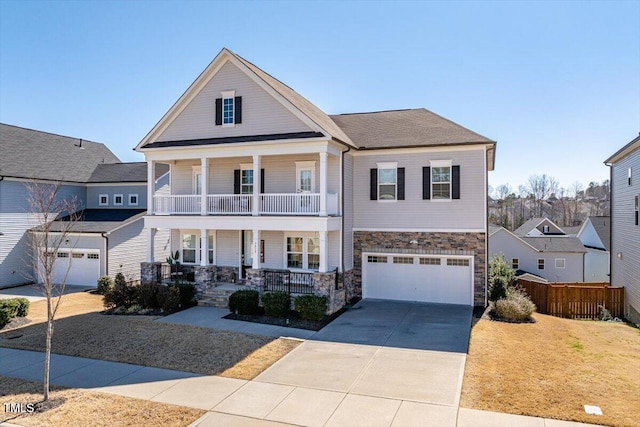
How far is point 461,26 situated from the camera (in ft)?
47.4

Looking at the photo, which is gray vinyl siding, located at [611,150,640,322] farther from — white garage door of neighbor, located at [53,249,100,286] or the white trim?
white garage door of neighbor, located at [53,249,100,286]

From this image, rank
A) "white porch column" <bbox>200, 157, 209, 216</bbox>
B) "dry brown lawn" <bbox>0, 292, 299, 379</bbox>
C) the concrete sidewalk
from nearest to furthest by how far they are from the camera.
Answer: the concrete sidewalk < "dry brown lawn" <bbox>0, 292, 299, 379</bbox> < "white porch column" <bbox>200, 157, 209, 216</bbox>

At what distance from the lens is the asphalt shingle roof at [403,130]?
56.5 ft

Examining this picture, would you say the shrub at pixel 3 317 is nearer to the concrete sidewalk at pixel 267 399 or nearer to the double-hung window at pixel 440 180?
the concrete sidewalk at pixel 267 399

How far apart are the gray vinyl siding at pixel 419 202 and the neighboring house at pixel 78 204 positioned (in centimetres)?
1365

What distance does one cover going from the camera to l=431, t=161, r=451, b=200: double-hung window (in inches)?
675

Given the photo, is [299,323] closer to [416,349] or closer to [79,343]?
[416,349]

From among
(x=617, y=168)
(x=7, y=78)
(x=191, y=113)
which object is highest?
(x=7, y=78)

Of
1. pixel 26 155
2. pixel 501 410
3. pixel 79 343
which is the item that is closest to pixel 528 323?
pixel 501 410

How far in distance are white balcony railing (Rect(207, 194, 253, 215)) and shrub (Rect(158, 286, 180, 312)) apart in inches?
146

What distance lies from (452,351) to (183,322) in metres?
8.81

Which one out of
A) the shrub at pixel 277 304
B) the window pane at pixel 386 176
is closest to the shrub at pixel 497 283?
the window pane at pixel 386 176

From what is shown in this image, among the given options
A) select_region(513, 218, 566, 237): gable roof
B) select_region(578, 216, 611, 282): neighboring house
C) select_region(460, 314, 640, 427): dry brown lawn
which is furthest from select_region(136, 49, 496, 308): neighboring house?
select_region(513, 218, 566, 237): gable roof

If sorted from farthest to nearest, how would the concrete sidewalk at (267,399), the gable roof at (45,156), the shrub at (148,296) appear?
1. the gable roof at (45,156)
2. the shrub at (148,296)
3. the concrete sidewalk at (267,399)
